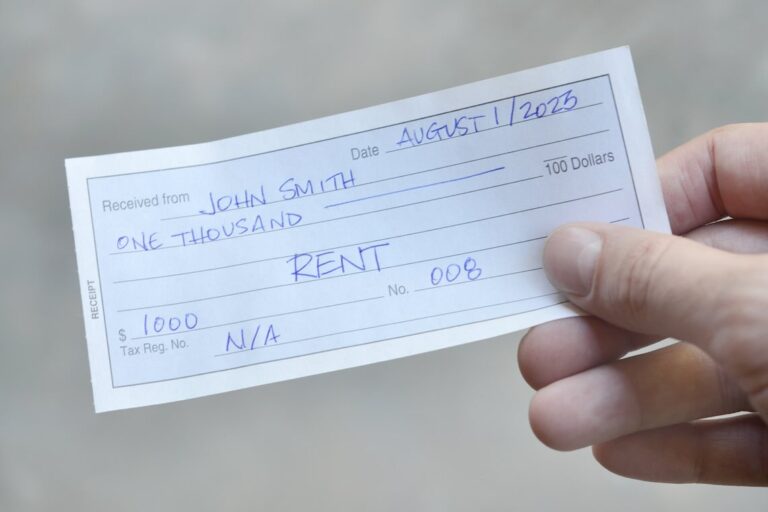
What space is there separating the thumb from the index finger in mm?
84

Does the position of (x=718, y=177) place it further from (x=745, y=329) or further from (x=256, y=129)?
(x=256, y=129)

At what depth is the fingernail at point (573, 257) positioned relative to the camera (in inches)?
16.1

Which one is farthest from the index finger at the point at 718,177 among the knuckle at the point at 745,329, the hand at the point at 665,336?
the knuckle at the point at 745,329

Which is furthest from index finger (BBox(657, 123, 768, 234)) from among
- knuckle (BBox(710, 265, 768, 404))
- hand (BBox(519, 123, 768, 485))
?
knuckle (BBox(710, 265, 768, 404))

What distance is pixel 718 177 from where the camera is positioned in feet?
1.51

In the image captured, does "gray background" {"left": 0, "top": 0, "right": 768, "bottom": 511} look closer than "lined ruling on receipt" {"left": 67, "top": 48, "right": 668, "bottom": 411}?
No

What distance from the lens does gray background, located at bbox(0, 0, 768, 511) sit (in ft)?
1.88

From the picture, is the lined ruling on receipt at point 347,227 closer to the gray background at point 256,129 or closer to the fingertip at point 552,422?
the fingertip at point 552,422

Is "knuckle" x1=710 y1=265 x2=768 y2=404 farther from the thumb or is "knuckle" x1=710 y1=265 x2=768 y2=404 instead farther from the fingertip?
the fingertip

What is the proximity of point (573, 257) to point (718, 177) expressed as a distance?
0.40 feet

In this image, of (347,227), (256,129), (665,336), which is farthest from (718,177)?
(256,129)

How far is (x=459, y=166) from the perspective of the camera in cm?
44

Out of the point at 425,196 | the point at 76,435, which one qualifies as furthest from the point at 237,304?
the point at 76,435

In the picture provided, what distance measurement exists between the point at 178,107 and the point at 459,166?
0.92ft
